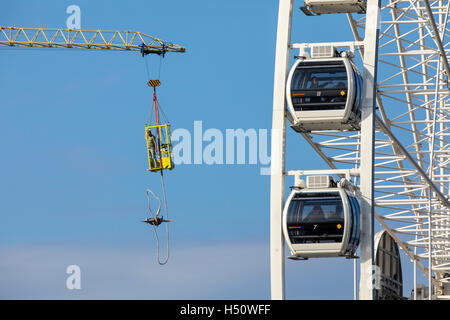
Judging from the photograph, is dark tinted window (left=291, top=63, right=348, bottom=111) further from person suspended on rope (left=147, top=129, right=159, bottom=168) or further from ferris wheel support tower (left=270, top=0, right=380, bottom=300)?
person suspended on rope (left=147, top=129, right=159, bottom=168)

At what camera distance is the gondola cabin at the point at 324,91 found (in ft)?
162

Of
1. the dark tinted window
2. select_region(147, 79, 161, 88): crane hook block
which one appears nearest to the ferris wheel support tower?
the dark tinted window

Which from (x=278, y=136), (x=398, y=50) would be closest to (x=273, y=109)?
(x=278, y=136)

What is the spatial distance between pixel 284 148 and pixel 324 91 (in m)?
3.66

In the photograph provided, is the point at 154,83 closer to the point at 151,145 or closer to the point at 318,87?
the point at 151,145

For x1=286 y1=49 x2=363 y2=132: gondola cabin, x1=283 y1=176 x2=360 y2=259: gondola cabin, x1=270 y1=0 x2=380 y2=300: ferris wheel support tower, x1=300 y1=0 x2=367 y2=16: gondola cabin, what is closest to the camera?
x1=283 y1=176 x2=360 y2=259: gondola cabin

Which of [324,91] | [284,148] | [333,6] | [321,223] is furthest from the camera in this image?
[333,6]

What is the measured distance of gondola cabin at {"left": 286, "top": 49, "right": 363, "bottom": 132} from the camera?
49.4m

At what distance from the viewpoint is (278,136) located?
51844 millimetres

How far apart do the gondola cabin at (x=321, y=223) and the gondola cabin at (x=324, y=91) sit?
9.06ft

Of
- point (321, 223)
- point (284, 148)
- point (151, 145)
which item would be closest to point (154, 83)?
point (151, 145)

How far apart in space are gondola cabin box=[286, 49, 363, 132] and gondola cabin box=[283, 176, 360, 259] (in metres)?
2.76

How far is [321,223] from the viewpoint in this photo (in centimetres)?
4794
